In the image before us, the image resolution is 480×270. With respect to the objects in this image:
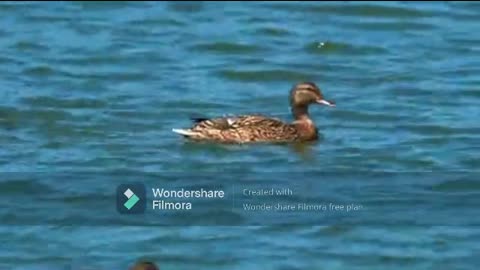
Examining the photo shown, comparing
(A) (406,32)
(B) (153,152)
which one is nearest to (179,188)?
(B) (153,152)

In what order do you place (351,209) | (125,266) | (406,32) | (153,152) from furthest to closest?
1. (406,32)
2. (153,152)
3. (351,209)
4. (125,266)

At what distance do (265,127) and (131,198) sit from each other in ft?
7.45

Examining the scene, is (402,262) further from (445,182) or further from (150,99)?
(150,99)

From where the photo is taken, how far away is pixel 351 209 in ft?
52.9

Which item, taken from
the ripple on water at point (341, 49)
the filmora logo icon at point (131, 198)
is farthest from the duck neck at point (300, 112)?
the ripple on water at point (341, 49)

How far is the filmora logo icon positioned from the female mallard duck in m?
1.45

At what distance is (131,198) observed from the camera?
16.3m

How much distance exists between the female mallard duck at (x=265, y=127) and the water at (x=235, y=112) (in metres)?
0.11

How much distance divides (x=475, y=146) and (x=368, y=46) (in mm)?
4712

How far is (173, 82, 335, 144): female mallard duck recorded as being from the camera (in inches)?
715

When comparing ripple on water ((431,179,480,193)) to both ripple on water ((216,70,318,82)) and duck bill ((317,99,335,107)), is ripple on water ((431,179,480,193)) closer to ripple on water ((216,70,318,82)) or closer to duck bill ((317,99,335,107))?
duck bill ((317,99,335,107))

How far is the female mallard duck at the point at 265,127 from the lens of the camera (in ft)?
59.6

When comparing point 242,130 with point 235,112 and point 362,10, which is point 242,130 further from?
point 362,10

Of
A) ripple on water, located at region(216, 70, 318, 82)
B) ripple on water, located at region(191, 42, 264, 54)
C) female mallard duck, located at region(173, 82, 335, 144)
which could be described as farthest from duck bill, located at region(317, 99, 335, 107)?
ripple on water, located at region(191, 42, 264, 54)
